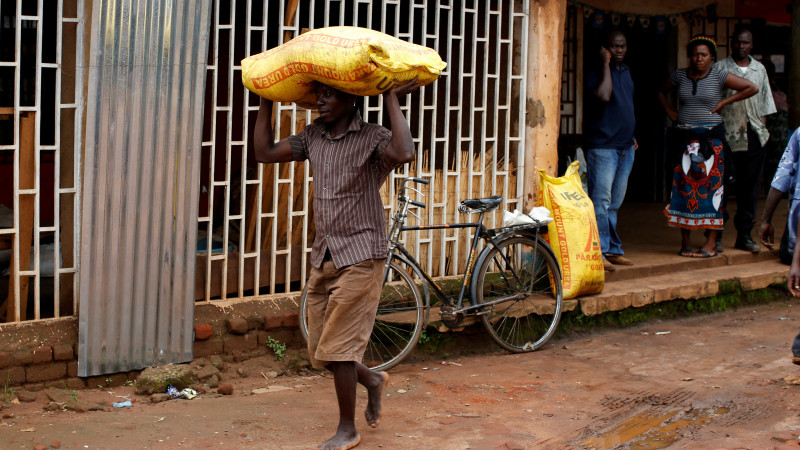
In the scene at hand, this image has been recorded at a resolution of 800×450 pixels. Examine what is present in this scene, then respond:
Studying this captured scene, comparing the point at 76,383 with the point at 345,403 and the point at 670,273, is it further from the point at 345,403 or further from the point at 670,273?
the point at 670,273

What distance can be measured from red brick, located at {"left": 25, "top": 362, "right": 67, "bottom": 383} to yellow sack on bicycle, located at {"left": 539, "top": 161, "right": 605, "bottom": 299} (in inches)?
143

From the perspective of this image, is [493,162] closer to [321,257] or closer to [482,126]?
[482,126]

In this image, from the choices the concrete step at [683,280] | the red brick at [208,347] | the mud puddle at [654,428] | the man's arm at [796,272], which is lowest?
the mud puddle at [654,428]

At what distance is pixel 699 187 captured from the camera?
842 cm

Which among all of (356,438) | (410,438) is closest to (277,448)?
(356,438)

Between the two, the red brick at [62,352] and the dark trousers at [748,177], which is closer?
the red brick at [62,352]

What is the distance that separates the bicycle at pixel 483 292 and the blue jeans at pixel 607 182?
42.8 inches

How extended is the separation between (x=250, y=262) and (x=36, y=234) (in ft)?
4.55

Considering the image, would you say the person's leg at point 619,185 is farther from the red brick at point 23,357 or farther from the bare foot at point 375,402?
the red brick at point 23,357

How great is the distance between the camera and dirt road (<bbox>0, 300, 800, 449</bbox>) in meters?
4.72

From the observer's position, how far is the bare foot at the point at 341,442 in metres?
4.52

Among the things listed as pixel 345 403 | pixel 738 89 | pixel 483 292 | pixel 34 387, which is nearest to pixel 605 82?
pixel 738 89

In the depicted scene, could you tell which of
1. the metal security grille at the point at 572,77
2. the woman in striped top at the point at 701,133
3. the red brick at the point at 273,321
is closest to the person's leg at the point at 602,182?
the woman in striped top at the point at 701,133

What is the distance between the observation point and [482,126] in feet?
23.0
